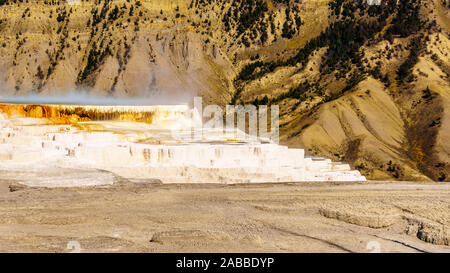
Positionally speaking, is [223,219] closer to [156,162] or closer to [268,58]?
[156,162]

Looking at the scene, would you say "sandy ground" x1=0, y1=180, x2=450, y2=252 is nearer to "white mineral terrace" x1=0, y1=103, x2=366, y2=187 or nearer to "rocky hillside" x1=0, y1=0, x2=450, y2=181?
"white mineral terrace" x1=0, y1=103, x2=366, y2=187

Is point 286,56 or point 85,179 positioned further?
point 286,56

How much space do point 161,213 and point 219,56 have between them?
150 ft

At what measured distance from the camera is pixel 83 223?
8.91 meters

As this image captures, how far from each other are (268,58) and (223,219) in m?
47.1

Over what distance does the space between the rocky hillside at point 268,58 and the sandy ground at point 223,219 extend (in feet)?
84.3

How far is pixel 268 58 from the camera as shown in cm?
5512

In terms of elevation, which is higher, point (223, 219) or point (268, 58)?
point (268, 58)

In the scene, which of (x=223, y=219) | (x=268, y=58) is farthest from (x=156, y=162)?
(x=268, y=58)

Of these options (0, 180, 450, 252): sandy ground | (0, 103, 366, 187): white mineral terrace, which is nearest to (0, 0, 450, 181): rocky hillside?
(0, 103, 366, 187): white mineral terrace

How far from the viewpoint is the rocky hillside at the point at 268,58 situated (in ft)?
132

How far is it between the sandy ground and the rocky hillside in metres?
25.7

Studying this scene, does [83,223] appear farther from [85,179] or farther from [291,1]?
[291,1]
